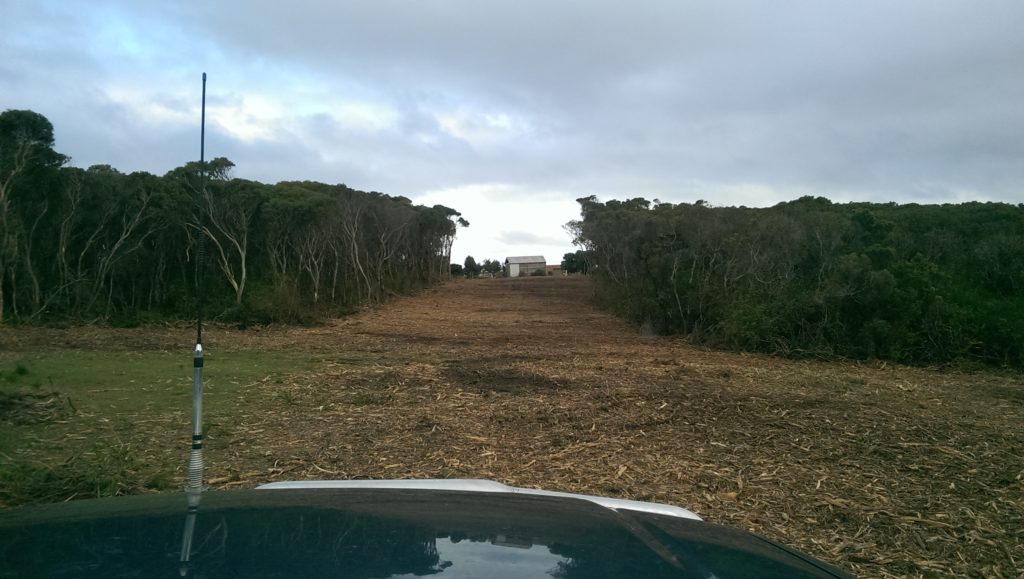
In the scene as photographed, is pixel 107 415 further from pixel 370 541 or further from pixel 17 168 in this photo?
pixel 17 168

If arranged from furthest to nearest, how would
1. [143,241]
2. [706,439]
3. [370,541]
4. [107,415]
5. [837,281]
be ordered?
1. [143,241]
2. [837,281]
3. [107,415]
4. [706,439]
5. [370,541]

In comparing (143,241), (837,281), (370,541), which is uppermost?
(143,241)

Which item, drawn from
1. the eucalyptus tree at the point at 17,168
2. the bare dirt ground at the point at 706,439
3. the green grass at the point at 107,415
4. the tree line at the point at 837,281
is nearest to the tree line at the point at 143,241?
the eucalyptus tree at the point at 17,168

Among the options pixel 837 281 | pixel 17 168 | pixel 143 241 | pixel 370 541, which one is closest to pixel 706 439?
pixel 370 541

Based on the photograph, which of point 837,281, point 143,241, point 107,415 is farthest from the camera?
point 143,241

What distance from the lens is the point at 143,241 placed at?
26.0 meters

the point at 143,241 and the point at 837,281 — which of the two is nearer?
the point at 837,281

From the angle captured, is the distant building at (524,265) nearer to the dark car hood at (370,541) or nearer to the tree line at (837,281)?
the tree line at (837,281)

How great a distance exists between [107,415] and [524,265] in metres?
90.2

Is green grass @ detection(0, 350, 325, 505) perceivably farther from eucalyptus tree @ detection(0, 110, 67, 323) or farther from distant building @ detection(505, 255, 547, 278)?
distant building @ detection(505, 255, 547, 278)

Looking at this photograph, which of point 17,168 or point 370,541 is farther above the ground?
point 17,168

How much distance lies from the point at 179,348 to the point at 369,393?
27.9ft

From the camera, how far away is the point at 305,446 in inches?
281

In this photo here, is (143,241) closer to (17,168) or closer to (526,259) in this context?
(17,168)
